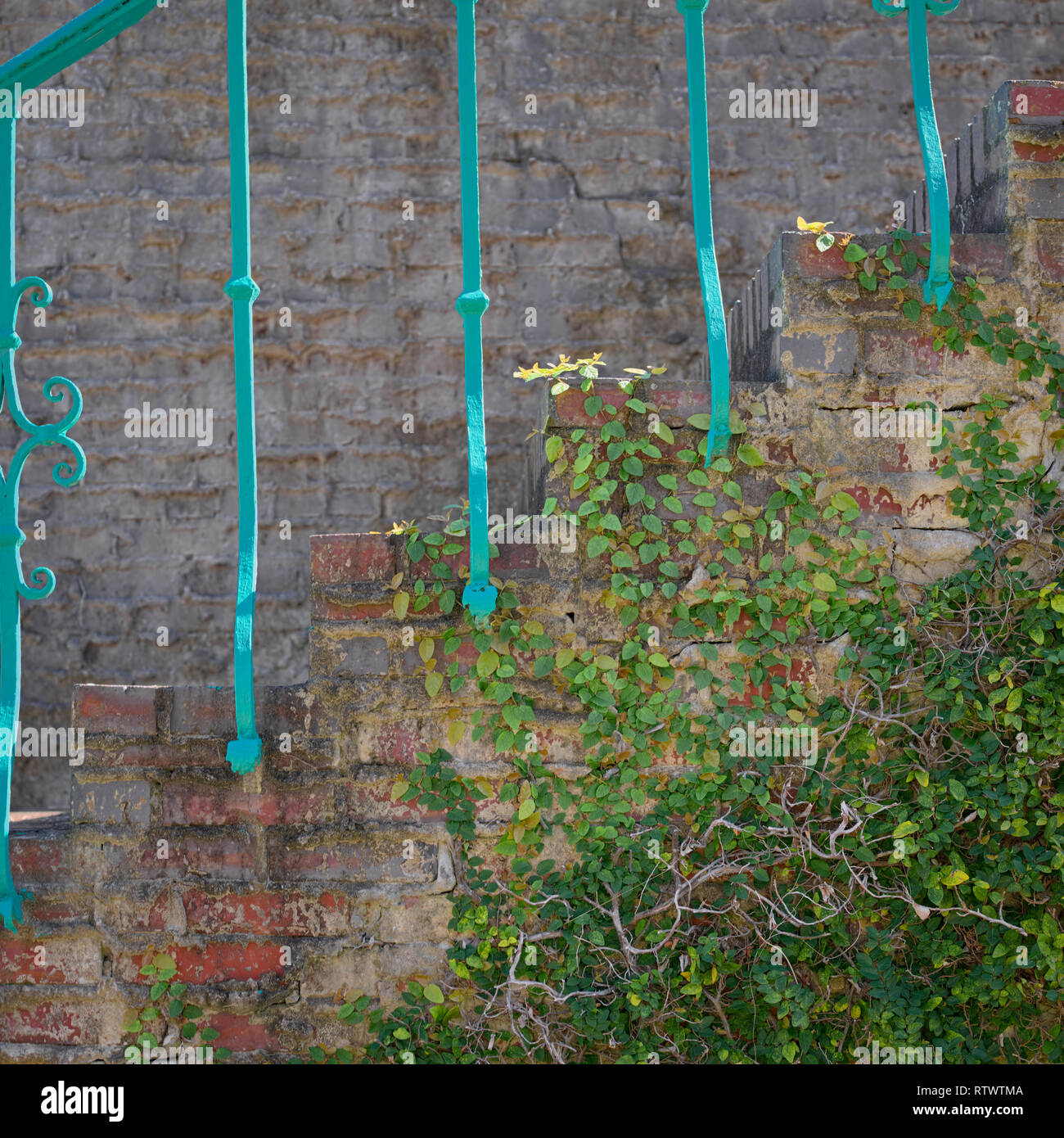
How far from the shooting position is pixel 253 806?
85.8 inches

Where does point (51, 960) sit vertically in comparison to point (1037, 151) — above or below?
below

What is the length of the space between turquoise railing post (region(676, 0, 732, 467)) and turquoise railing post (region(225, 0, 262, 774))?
2.88ft

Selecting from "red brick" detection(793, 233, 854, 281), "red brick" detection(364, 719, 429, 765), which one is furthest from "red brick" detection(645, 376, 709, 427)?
"red brick" detection(364, 719, 429, 765)

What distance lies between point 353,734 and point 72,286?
240 centimetres

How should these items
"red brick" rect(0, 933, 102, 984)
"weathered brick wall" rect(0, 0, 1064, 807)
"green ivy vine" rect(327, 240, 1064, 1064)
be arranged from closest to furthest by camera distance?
"green ivy vine" rect(327, 240, 1064, 1064) → "red brick" rect(0, 933, 102, 984) → "weathered brick wall" rect(0, 0, 1064, 807)

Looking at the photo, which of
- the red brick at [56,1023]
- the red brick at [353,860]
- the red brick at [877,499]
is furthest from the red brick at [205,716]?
the red brick at [877,499]

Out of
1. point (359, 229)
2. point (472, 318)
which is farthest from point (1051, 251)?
point (359, 229)

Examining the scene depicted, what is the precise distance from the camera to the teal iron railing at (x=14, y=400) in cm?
218

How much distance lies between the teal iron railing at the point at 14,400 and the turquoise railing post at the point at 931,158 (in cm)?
153

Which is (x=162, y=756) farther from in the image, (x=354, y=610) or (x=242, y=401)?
(x=242, y=401)

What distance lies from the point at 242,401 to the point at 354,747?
A: 0.72 meters

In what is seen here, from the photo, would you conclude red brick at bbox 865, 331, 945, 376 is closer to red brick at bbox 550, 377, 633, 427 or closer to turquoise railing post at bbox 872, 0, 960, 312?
turquoise railing post at bbox 872, 0, 960, 312

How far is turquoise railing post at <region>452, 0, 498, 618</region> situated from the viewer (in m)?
2.14

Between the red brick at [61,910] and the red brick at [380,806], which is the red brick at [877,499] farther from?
the red brick at [61,910]
